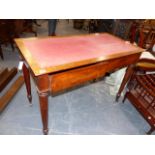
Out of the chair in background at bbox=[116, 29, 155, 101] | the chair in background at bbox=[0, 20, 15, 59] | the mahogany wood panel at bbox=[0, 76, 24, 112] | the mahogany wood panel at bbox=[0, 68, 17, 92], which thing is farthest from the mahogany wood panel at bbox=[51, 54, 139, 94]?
the chair in background at bbox=[0, 20, 15, 59]

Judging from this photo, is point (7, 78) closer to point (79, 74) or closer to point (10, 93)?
→ point (10, 93)

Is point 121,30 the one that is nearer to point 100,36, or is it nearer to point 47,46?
point 100,36

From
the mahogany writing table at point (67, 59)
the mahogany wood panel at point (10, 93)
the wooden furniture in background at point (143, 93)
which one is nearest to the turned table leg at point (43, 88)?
the mahogany writing table at point (67, 59)

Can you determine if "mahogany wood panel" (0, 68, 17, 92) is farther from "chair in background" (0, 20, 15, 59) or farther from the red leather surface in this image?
the red leather surface

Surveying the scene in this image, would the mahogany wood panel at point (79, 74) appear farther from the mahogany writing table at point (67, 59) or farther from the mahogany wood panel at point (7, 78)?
the mahogany wood panel at point (7, 78)

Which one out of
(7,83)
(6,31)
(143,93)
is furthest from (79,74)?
(6,31)

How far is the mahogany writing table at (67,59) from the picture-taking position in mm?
974

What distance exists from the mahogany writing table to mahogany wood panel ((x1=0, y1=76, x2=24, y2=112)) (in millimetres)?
418

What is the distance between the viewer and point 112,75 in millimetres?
2139

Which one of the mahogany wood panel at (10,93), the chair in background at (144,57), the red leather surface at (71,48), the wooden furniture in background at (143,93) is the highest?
the red leather surface at (71,48)

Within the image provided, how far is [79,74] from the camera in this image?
3.61 ft

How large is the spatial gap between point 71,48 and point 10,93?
105 centimetres

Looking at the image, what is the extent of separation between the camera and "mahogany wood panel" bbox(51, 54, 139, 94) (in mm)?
1021
